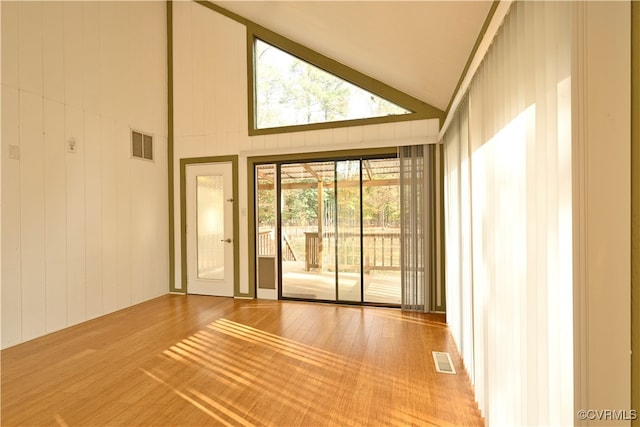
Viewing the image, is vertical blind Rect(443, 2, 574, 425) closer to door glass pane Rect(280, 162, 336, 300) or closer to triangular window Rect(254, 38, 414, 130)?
triangular window Rect(254, 38, 414, 130)

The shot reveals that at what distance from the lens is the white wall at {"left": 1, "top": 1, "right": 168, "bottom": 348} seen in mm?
3170

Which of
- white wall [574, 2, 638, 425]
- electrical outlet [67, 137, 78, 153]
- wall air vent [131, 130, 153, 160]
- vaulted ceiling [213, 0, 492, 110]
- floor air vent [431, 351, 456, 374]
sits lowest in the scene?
floor air vent [431, 351, 456, 374]

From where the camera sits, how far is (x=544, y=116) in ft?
3.48

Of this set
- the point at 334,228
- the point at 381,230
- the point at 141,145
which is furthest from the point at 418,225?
the point at 141,145

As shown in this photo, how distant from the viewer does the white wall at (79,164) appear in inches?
125

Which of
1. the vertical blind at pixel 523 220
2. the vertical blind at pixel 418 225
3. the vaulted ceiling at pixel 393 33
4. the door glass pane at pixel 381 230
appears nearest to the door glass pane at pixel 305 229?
the door glass pane at pixel 381 230

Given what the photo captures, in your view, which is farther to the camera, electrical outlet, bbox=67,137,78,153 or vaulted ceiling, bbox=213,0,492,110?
electrical outlet, bbox=67,137,78,153

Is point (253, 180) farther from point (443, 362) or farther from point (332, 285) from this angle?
point (443, 362)

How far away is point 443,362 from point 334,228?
2290 mm

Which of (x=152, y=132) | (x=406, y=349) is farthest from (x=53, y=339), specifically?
(x=406, y=349)

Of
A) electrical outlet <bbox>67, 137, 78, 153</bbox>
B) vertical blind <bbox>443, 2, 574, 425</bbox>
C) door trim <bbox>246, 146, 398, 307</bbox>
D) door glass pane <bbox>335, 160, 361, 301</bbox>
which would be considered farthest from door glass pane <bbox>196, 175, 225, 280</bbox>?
vertical blind <bbox>443, 2, 574, 425</bbox>

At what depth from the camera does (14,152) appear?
3.13m

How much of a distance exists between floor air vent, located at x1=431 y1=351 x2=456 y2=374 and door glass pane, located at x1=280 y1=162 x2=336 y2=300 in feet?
6.35

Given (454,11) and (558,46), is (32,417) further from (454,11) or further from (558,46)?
(454,11)
